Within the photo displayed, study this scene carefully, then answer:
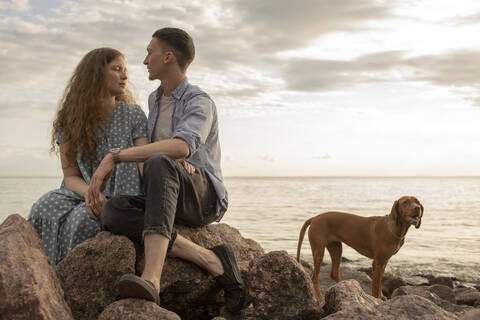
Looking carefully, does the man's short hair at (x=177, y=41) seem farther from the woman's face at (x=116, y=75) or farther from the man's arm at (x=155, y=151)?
the man's arm at (x=155, y=151)

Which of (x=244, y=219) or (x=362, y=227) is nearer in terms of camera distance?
(x=362, y=227)

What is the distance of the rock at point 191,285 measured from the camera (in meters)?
3.67

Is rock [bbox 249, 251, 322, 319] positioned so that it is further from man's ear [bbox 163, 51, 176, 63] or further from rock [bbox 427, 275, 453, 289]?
rock [bbox 427, 275, 453, 289]

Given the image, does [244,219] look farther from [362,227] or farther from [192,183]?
[192,183]

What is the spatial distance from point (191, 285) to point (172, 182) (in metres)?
0.95

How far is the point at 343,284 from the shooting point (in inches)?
134

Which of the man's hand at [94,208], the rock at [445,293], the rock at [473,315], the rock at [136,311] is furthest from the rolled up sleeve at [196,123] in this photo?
the rock at [445,293]

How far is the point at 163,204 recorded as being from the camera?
318cm

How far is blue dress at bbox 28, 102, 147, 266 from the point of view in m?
4.08

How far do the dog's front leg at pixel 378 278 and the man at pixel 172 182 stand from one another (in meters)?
3.03

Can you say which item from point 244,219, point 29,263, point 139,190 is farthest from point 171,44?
point 244,219

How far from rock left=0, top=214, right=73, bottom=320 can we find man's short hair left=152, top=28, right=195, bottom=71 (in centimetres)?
198

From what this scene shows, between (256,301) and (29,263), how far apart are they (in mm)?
1644

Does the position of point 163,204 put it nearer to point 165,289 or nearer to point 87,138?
point 165,289
